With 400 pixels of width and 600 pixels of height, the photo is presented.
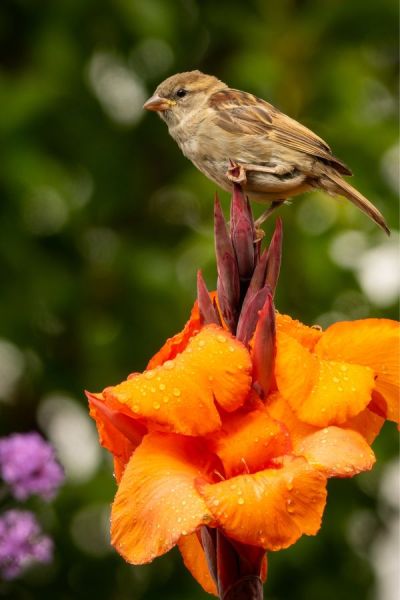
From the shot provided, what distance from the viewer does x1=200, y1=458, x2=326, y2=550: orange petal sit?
4.09ft

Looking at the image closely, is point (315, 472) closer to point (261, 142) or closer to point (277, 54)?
point (261, 142)

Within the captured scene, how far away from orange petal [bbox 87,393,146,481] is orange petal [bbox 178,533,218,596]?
0.13m

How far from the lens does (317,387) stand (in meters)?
1.38

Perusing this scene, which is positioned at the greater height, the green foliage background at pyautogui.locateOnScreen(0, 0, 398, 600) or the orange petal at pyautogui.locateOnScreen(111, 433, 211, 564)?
the orange petal at pyautogui.locateOnScreen(111, 433, 211, 564)

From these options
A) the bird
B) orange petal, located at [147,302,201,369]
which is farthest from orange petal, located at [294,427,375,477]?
the bird

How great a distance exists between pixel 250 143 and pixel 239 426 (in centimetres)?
146

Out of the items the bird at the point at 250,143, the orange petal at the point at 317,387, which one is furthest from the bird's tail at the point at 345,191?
the orange petal at the point at 317,387

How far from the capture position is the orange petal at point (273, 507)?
4.09 ft

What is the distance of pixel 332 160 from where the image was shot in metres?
2.66

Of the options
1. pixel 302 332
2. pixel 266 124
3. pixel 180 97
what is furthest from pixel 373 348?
pixel 180 97

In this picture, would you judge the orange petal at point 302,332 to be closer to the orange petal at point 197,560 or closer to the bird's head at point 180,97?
the orange petal at point 197,560

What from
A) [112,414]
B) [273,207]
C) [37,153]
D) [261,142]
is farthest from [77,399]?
[112,414]

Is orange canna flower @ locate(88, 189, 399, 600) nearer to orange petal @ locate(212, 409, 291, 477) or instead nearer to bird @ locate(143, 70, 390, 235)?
orange petal @ locate(212, 409, 291, 477)

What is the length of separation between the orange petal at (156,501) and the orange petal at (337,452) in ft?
0.41
